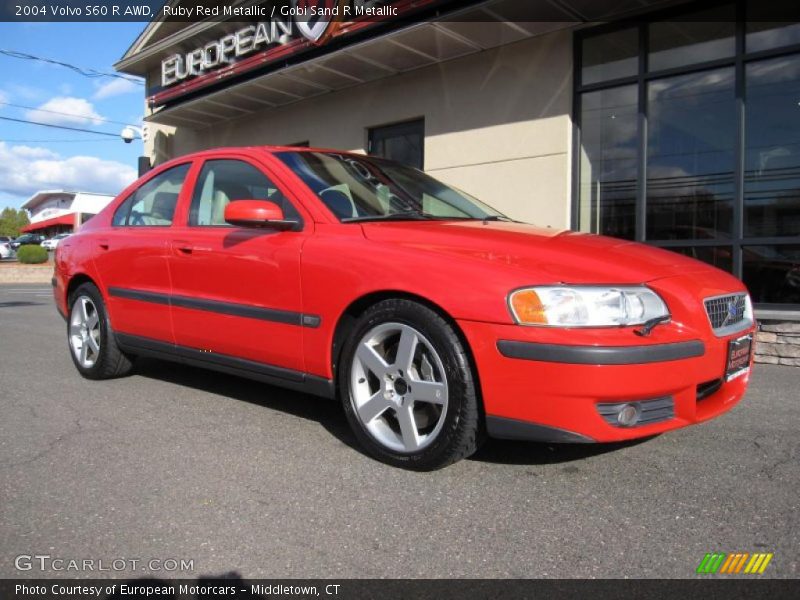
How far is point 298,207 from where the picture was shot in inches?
133

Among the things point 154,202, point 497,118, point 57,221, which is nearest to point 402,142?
point 497,118

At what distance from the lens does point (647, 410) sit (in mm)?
2543

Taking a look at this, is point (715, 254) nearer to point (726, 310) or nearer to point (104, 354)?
point (726, 310)

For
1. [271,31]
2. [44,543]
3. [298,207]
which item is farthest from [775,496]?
[271,31]

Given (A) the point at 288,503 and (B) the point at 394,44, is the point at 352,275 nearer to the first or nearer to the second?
(A) the point at 288,503

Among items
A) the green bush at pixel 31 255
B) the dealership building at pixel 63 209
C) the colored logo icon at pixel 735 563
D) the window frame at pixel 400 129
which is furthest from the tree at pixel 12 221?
the colored logo icon at pixel 735 563

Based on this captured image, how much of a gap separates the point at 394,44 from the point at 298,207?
5384 millimetres

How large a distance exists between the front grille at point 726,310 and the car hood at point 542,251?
19cm

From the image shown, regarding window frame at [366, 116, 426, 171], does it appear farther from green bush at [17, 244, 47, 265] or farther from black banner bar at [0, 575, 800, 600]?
green bush at [17, 244, 47, 265]

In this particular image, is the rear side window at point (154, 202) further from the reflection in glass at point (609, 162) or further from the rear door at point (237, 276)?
the reflection in glass at point (609, 162)

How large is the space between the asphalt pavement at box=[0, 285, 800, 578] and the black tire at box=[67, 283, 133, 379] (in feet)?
2.21

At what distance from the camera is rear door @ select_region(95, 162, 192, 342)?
4.02 meters

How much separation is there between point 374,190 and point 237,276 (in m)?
0.92

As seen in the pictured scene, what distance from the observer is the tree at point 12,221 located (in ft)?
291
